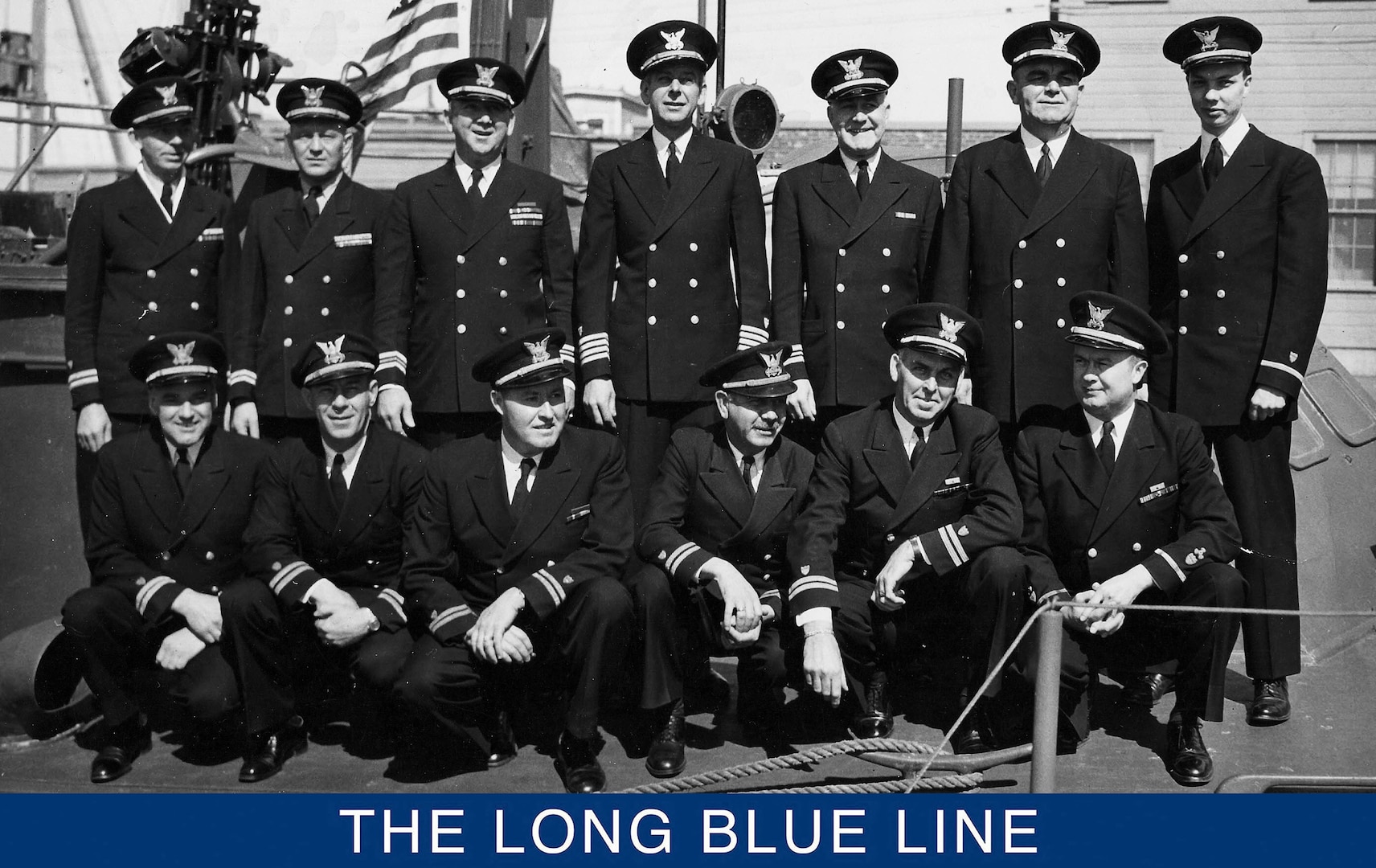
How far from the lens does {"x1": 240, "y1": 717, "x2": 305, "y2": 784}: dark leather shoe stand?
3.76 meters

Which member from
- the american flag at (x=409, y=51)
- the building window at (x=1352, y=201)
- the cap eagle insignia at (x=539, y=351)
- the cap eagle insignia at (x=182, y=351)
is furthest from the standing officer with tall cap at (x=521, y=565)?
the building window at (x=1352, y=201)

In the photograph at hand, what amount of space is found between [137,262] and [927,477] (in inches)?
110

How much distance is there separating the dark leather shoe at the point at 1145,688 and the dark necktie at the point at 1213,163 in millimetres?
1555

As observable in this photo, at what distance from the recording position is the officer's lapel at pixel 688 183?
417 cm

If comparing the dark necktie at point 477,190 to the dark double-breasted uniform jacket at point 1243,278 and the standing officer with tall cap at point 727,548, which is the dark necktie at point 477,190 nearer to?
the standing officer with tall cap at point 727,548

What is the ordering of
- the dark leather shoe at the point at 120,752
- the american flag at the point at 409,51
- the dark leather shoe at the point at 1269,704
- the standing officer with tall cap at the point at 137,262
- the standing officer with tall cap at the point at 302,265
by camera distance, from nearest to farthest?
the dark leather shoe at the point at 120,752 < the dark leather shoe at the point at 1269,704 < the standing officer with tall cap at the point at 302,265 < the standing officer with tall cap at the point at 137,262 < the american flag at the point at 409,51

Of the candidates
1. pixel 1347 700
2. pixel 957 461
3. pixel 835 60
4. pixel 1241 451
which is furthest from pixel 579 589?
pixel 1347 700

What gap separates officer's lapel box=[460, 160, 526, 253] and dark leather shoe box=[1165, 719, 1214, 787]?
2569 millimetres

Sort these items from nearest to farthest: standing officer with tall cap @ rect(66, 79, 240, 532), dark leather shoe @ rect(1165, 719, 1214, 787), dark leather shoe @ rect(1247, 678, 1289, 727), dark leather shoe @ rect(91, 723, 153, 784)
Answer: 1. dark leather shoe @ rect(1165, 719, 1214, 787)
2. dark leather shoe @ rect(91, 723, 153, 784)
3. dark leather shoe @ rect(1247, 678, 1289, 727)
4. standing officer with tall cap @ rect(66, 79, 240, 532)

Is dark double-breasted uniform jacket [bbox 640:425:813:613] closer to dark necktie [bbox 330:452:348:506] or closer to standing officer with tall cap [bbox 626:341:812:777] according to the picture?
standing officer with tall cap [bbox 626:341:812:777]

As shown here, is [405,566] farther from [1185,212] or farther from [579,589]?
[1185,212]

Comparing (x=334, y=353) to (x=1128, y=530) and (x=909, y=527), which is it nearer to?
(x=909, y=527)

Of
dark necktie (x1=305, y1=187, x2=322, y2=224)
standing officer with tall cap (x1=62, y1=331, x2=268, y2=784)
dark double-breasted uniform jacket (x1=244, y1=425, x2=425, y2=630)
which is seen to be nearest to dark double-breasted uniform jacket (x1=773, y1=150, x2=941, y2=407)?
dark double-breasted uniform jacket (x1=244, y1=425, x2=425, y2=630)

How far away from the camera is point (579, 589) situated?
3738mm
